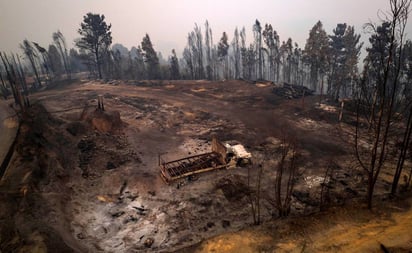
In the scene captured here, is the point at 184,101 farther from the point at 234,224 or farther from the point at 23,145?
the point at 234,224

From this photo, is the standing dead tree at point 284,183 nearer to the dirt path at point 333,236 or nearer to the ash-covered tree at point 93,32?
the dirt path at point 333,236

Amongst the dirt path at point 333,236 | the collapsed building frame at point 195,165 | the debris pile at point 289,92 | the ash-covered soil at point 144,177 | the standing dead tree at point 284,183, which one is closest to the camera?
the dirt path at point 333,236

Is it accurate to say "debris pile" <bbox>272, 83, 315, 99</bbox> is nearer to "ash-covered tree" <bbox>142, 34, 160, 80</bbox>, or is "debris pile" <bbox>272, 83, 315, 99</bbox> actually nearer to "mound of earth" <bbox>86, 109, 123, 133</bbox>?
"mound of earth" <bbox>86, 109, 123, 133</bbox>

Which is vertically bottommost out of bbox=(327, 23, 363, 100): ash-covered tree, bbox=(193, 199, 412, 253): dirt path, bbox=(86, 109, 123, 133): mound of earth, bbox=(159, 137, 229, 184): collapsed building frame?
bbox=(159, 137, 229, 184): collapsed building frame

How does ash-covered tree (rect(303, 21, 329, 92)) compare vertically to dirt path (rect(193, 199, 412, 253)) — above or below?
above

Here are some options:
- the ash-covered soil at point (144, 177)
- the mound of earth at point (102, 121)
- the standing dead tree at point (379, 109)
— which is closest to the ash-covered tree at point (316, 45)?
the standing dead tree at point (379, 109)

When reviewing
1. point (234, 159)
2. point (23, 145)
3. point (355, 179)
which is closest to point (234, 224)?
point (234, 159)

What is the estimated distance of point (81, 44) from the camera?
47.8m

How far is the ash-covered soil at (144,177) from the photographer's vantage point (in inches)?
432

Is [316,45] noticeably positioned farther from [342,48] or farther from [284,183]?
[284,183]

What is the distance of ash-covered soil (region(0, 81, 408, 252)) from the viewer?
1098cm

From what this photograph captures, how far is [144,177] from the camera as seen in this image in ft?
54.0

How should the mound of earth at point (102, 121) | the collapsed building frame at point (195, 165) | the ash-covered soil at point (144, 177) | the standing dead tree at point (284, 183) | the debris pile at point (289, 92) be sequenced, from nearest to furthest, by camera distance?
the standing dead tree at point (284, 183) < the ash-covered soil at point (144, 177) < the collapsed building frame at point (195, 165) < the mound of earth at point (102, 121) < the debris pile at point (289, 92)

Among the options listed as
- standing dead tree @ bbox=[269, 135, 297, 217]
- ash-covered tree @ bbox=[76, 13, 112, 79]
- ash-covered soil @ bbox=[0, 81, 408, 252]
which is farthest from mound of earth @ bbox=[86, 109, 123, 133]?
ash-covered tree @ bbox=[76, 13, 112, 79]
